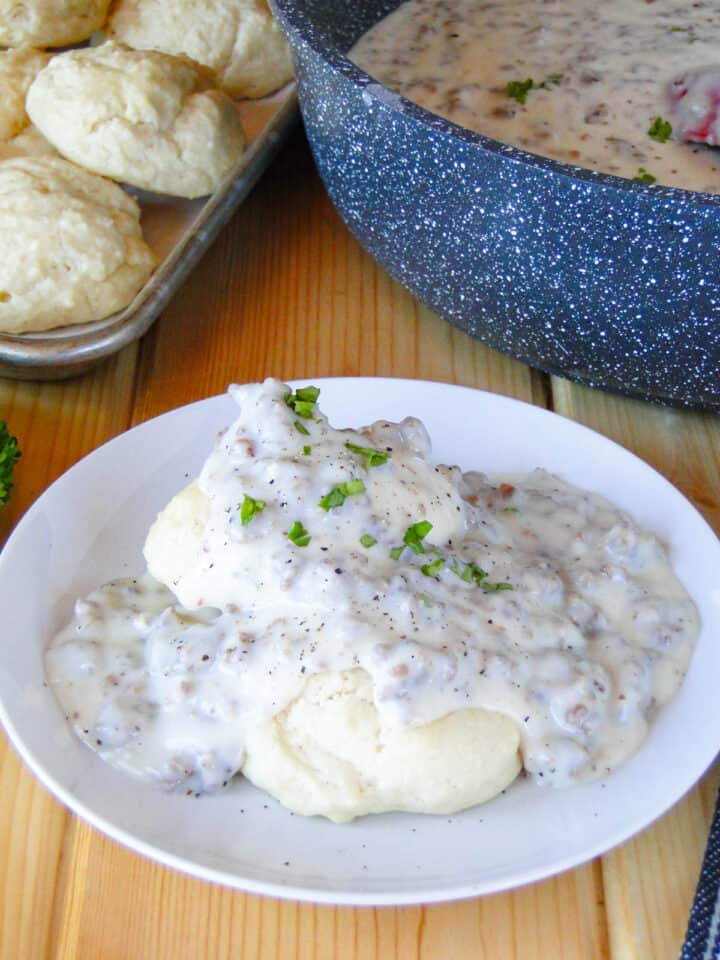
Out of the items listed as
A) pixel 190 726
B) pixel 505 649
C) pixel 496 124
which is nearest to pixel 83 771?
pixel 190 726

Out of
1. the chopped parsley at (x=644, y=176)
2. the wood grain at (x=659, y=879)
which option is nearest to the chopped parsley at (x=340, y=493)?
the wood grain at (x=659, y=879)

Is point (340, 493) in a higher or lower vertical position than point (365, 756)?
higher

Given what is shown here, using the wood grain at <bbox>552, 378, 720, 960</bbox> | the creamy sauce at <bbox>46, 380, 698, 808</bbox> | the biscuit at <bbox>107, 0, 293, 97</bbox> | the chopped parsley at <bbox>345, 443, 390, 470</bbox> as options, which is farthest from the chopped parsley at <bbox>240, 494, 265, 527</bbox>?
the biscuit at <bbox>107, 0, 293, 97</bbox>

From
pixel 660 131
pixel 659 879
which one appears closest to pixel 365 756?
pixel 659 879

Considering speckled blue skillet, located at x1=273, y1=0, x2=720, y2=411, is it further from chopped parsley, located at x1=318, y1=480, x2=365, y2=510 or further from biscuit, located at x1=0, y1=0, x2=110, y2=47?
biscuit, located at x1=0, y1=0, x2=110, y2=47

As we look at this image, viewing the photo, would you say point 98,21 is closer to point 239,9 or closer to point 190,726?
point 239,9

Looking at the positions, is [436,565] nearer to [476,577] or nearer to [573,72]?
[476,577]

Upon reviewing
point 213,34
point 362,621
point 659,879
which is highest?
point 213,34
